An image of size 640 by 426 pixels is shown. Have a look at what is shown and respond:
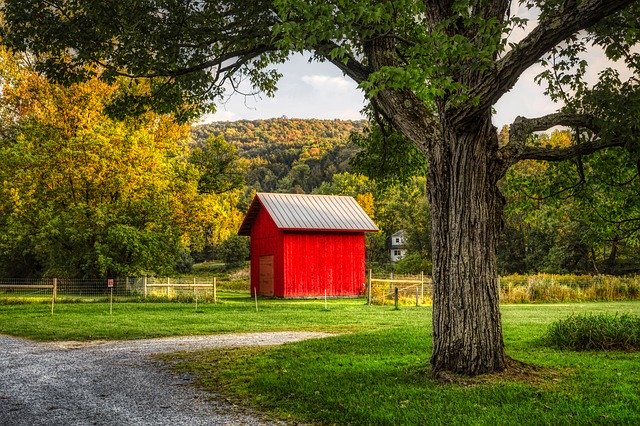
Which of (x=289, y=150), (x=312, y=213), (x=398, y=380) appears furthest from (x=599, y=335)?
(x=289, y=150)

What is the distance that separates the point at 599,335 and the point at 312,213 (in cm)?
2406

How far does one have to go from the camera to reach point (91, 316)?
20.6 metres

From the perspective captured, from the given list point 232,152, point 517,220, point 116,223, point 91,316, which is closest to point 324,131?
point 517,220

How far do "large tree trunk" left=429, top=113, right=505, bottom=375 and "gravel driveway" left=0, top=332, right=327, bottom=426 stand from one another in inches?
122

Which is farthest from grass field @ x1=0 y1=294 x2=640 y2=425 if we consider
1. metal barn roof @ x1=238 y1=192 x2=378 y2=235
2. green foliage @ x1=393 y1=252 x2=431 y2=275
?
green foliage @ x1=393 y1=252 x2=431 y2=275

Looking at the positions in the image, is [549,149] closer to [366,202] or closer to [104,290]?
[104,290]

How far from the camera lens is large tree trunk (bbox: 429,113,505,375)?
8.51 meters

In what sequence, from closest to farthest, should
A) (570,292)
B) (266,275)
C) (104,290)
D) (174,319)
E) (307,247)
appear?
(174,319) < (104,290) < (570,292) < (307,247) < (266,275)

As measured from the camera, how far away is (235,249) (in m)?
69.3

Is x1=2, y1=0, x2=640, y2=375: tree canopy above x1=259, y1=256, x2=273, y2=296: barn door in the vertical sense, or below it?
above

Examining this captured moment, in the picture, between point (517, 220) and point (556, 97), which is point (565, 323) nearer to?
point (556, 97)

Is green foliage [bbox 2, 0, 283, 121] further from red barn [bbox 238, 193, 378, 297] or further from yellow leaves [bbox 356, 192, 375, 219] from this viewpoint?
yellow leaves [bbox 356, 192, 375, 219]

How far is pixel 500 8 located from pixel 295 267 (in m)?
25.8

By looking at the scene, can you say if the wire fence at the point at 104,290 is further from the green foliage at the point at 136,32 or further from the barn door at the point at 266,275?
the green foliage at the point at 136,32
